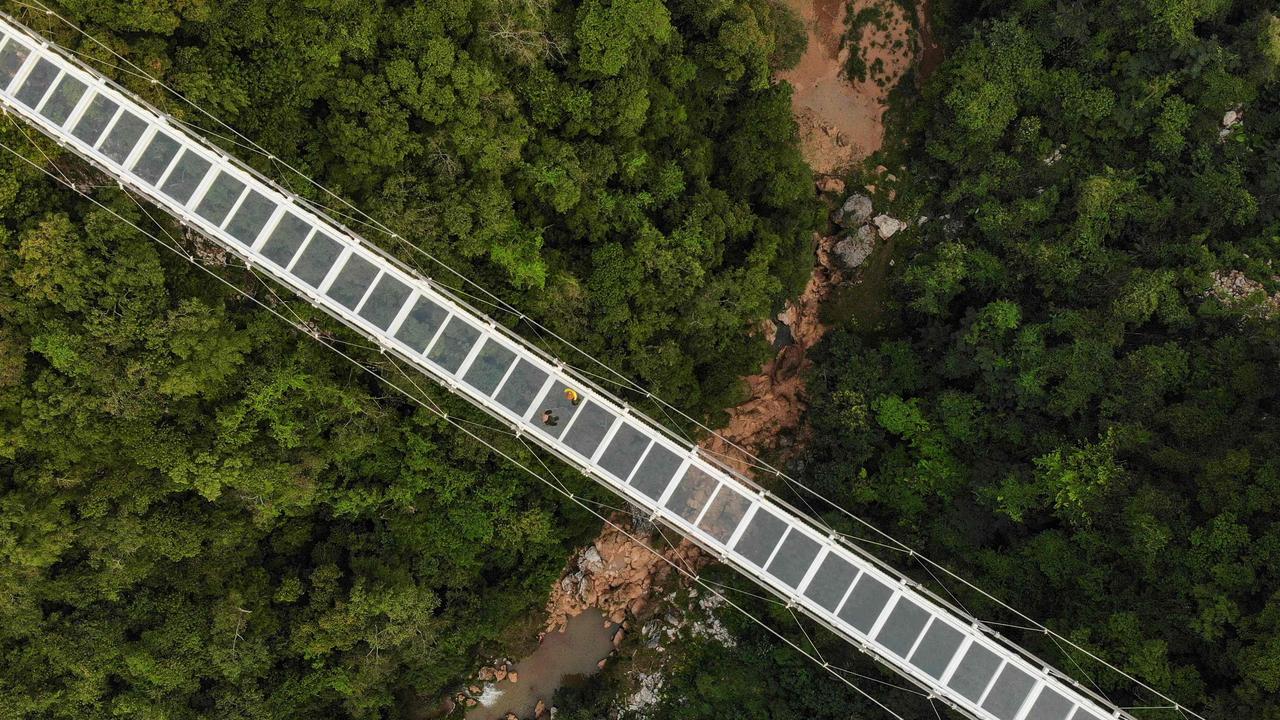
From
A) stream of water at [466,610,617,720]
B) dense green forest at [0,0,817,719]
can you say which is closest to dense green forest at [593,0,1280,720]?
stream of water at [466,610,617,720]

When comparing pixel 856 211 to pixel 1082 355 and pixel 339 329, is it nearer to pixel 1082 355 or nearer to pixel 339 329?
pixel 1082 355

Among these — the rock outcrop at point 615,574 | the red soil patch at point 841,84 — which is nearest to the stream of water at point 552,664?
the rock outcrop at point 615,574

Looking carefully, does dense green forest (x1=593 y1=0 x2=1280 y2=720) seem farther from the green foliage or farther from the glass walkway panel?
the glass walkway panel

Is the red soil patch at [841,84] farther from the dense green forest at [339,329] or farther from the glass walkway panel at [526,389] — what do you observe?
the glass walkway panel at [526,389]

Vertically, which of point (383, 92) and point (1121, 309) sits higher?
point (1121, 309)

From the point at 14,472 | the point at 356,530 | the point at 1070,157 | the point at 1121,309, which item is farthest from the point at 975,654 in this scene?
the point at 14,472

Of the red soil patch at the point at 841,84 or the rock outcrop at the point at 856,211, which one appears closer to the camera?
the rock outcrop at the point at 856,211

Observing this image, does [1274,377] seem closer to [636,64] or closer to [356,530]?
[636,64]
